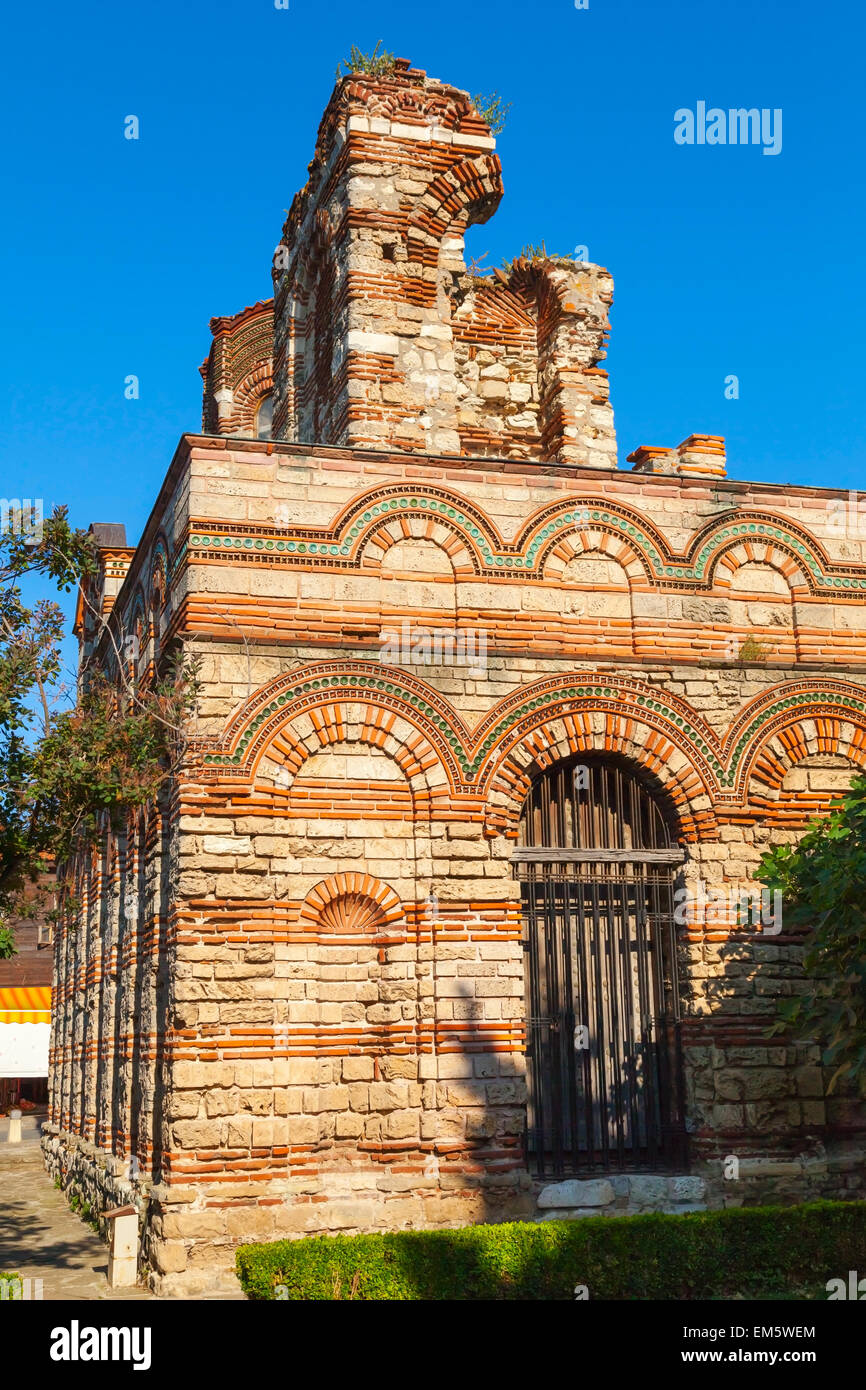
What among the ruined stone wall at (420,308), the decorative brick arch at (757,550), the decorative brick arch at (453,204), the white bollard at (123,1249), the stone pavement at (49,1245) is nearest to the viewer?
the white bollard at (123,1249)

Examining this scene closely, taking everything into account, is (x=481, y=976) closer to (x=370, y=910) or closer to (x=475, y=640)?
(x=370, y=910)

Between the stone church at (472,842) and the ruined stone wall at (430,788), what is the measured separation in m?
0.02

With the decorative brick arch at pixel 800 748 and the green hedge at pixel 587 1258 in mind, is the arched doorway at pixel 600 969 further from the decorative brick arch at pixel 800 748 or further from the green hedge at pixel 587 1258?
the green hedge at pixel 587 1258

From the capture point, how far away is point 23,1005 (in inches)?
1036

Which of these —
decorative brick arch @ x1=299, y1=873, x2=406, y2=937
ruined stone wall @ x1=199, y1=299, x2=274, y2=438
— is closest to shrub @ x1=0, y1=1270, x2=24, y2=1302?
decorative brick arch @ x1=299, y1=873, x2=406, y2=937

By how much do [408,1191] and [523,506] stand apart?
504 cm

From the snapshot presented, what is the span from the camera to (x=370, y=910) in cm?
947

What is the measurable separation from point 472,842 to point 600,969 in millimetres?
1398

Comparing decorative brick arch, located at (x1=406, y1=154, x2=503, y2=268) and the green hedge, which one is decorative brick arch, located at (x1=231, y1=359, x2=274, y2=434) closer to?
decorative brick arch, located at (x1=406, y1=154, x2=503, y2=268)

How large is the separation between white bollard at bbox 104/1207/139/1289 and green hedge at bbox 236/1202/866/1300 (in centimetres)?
136

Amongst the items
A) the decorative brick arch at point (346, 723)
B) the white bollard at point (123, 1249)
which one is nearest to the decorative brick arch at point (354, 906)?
the decorative brick arch at point (346, 723)

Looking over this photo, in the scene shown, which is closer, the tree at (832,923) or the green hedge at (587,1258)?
the green hedge at (587,1258)

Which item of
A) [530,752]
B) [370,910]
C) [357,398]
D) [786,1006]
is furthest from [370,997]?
[357,398]

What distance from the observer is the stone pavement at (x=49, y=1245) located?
892cm
